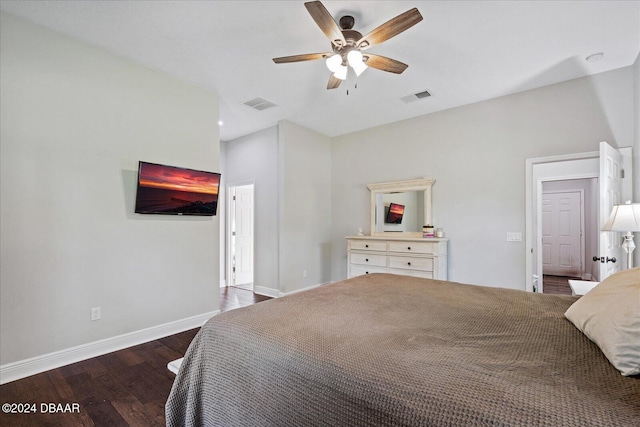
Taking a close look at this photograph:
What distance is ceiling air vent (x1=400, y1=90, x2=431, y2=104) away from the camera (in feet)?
12.0

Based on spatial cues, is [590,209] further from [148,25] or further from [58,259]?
[58,259]

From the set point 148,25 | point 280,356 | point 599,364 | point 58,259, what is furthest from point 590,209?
point 58,259

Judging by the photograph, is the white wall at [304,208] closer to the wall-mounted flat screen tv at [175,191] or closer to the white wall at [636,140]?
the wall-mounted flat screen tv at [175,191]

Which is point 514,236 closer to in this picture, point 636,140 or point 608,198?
point 608,198

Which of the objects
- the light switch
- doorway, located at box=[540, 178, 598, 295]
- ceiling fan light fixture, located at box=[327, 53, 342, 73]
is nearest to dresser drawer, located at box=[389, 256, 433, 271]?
the light switch

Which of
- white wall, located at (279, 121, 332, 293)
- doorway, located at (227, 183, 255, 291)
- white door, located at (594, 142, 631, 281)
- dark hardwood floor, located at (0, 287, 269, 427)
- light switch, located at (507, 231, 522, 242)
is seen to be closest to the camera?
dark hardwood floor, located at (0, 287, 269, 427)

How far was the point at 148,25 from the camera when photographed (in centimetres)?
241

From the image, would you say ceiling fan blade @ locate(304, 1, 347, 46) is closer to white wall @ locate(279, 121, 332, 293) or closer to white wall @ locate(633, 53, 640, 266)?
white wall @ locate(279, 121, 332, 293)

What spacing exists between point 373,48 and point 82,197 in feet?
9.62

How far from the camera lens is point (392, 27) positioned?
6.65 ft

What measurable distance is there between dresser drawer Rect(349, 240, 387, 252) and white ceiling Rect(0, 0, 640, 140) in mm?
2000

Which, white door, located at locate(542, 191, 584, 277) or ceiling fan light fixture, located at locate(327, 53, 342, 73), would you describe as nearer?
ceiling fan light fixture, located at locate(327, 53, 342, 73)

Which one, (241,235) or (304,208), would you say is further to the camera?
(241,235)

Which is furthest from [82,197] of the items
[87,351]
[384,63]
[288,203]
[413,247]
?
[413,247]
